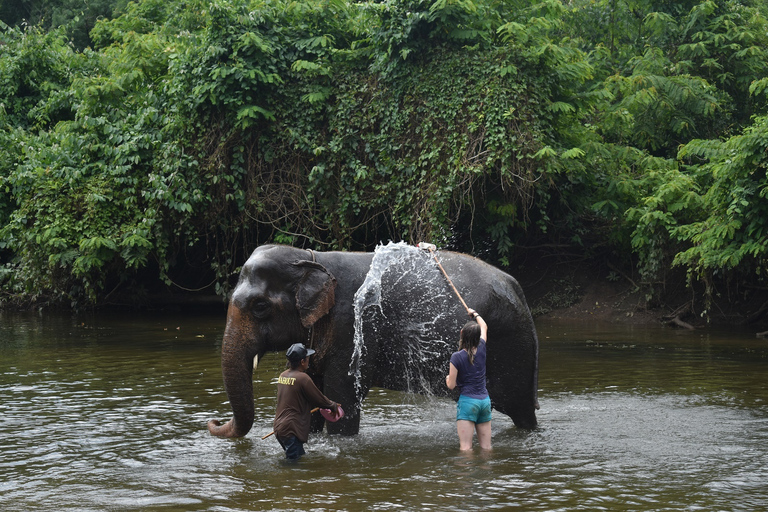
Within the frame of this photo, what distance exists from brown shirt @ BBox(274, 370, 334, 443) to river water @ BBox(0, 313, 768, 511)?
0.28m

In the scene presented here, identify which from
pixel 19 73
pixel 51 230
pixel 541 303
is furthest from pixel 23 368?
pixel 19 73

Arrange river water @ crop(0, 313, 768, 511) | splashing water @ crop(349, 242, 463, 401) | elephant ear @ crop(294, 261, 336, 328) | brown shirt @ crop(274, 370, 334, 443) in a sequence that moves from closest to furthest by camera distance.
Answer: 1. river water @ crop(0, 313, 768, 511)
2. brown shirt @ crop(274, 370, 334, 443)
3. elephant ear @ crop(294, 261, 336, 328)
4. splashing water @ crop(349, 242, 463, 401)

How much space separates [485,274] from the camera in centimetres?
798

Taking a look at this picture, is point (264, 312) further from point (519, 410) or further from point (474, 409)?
point (519, 410)

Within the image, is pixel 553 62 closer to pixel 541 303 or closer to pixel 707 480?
pixel 541 303

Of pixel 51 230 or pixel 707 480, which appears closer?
pixel 707 480

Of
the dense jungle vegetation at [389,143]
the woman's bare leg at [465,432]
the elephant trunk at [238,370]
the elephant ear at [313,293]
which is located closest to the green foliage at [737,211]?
the dense jungle vegetation at [389,143]

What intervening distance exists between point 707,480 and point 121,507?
405cm

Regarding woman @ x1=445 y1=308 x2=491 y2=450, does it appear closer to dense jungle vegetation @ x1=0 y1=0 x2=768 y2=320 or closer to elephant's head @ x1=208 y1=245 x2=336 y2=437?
elephant's head @ x1=208 y1=245 x2=336 y2=437

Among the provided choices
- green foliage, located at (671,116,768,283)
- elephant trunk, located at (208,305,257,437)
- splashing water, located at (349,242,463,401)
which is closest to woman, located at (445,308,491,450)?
splashing water, located at (349,242,463,401)

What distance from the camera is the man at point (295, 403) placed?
22.4 ft

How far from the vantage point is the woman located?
7016 mm

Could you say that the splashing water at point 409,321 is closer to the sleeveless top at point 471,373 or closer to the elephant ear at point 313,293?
the elephant ear at point 313,293

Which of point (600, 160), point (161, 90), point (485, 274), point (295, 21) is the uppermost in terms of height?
point (295, 21)
